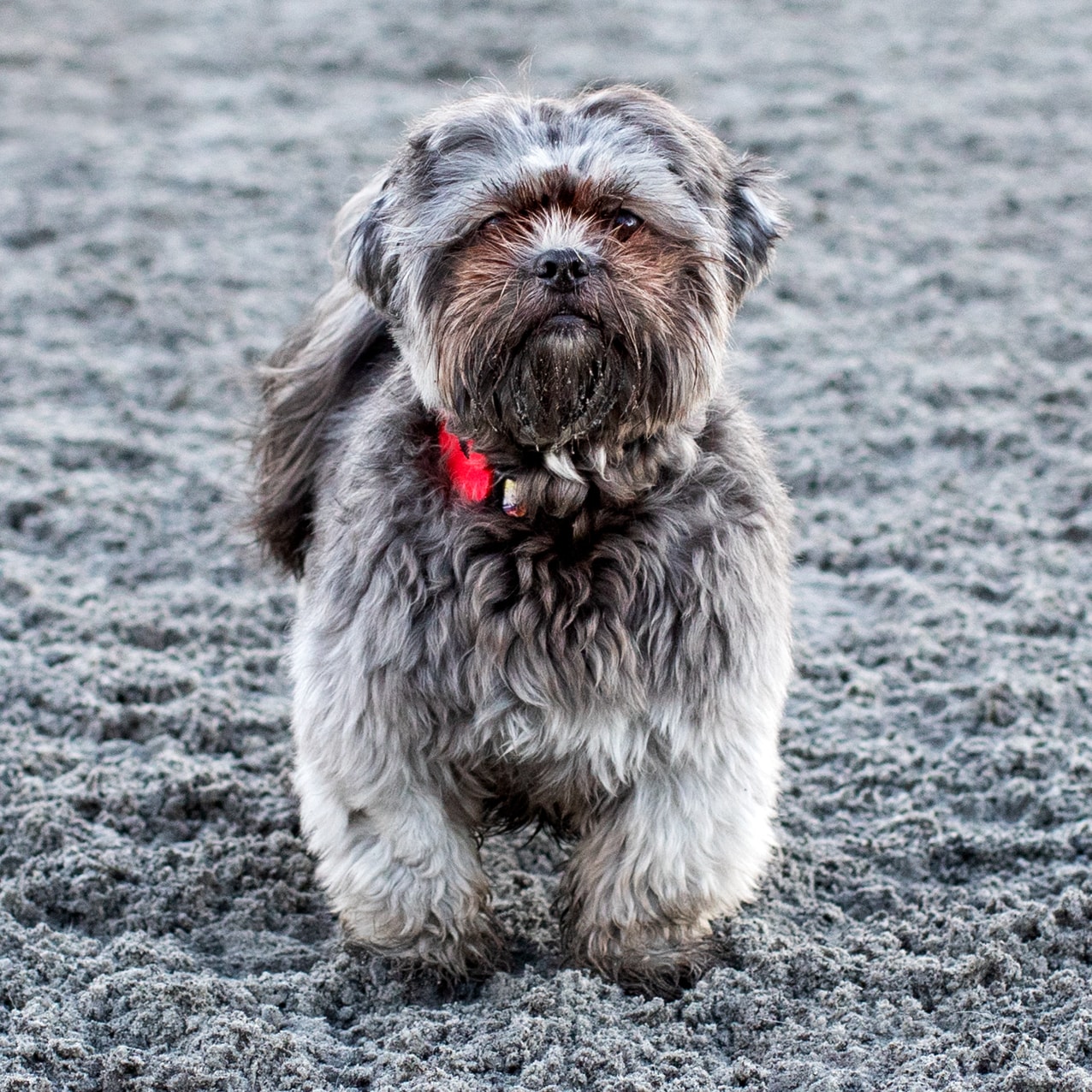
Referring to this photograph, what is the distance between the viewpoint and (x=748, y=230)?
126 inches

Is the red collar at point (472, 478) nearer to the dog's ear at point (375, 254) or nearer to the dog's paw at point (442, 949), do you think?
the dog's ear at point (375, 254)

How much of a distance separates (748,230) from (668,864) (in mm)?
1288

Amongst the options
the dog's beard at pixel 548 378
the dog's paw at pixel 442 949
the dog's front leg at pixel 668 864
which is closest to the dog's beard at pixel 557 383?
the dog's beard at pixel 548 378

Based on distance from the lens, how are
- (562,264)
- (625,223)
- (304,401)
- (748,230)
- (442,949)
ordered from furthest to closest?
1. (304,401)
2. (442,949)
3. (748,230)
4. (625,223)
5. (562,264)

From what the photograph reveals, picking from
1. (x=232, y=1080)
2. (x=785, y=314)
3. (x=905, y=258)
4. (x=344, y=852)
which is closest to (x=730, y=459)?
(x=344, y=852)

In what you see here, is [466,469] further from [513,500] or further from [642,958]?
[642,958]

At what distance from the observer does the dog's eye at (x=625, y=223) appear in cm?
299

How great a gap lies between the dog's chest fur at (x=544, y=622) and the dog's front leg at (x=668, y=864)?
0.13 meters

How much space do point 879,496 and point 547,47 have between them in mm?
4659

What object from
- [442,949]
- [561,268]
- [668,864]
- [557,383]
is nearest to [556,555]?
[557,383]

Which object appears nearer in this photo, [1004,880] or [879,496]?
[1004,880]

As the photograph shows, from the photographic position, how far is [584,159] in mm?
2955

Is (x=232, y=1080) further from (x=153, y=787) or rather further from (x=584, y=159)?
(x=584, y=159)

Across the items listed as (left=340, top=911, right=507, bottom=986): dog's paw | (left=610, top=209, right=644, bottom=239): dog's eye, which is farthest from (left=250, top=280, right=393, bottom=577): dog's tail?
(left=340, top=911, right=507, bottom=986): dog's paw
